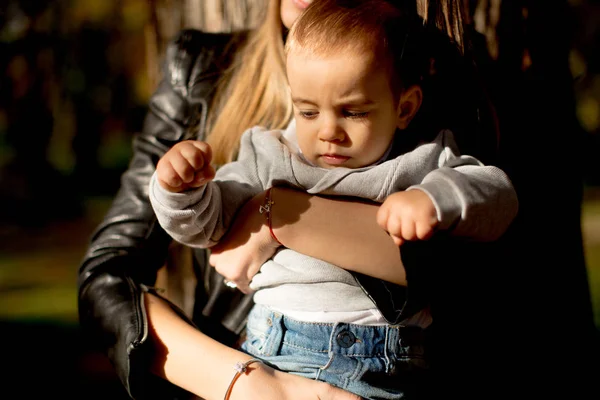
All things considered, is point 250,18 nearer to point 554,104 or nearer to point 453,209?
point 554,104

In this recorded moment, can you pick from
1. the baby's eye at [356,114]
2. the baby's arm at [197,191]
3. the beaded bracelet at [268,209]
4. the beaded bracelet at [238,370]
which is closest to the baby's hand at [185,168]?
the baby's arm at [197,191]

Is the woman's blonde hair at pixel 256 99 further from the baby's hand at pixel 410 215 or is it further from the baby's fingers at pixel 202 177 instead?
the baby's hand at pixel 410 215

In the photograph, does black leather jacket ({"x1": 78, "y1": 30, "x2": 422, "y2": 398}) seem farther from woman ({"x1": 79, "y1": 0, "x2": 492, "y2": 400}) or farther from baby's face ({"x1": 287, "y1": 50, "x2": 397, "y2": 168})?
baby's face ({"x1": 287, "y1": 50, "x2": 397, "y2": 168})

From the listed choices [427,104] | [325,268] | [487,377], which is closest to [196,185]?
[325,268]

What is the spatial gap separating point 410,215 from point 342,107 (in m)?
0.40

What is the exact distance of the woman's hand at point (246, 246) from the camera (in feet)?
6.47

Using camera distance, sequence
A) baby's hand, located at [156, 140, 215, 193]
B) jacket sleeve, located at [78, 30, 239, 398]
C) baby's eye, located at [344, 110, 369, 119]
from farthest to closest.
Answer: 1. jacket sleeve, located at [78, 30, 239, 398]
2. baby's eye, located at [344, 110, 369, 119]
3. baby's hand, located at [156, 140, 215, 193]

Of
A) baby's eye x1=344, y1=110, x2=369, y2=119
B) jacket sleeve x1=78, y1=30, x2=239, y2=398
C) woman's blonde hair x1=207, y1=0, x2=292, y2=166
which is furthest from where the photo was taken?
woman's blonde hair x1=207, y1=0, x2=292, y2=166

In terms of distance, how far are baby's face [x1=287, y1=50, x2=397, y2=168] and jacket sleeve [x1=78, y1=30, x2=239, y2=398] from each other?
69 cm

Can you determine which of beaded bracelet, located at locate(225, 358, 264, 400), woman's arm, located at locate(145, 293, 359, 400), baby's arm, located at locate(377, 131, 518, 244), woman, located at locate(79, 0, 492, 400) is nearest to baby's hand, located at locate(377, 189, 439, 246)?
baby's arm, located at locate(377, 131, 518, 244)

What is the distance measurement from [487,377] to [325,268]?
756mm

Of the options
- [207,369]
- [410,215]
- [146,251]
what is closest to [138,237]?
[146,251]

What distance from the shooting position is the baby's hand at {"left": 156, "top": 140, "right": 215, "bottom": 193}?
1753mm

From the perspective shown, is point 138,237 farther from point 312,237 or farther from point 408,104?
point 408,104
